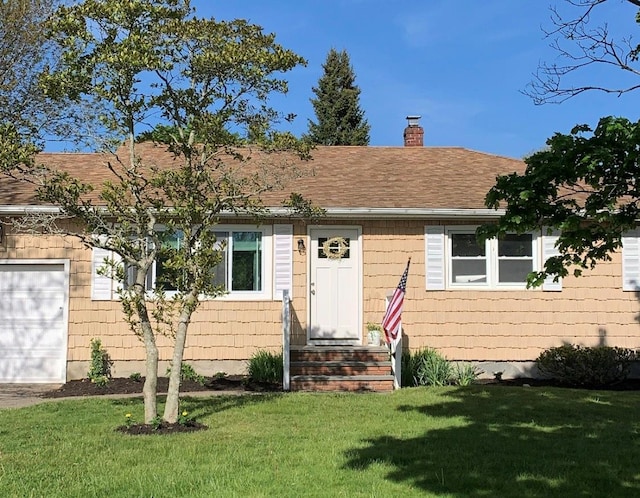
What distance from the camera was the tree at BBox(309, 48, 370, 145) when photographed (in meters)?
38.8

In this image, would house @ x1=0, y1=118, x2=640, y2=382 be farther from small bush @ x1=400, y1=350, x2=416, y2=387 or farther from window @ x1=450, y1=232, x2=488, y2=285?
small bush @ x1=400, y1=350, x2=416, y2=387

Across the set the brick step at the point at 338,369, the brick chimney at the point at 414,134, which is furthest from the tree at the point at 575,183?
the brick chimney at the point at 414,134

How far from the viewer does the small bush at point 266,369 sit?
11547 millimetres

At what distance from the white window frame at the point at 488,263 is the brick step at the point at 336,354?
189 centimetres

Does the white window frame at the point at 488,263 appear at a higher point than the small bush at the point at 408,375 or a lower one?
higher

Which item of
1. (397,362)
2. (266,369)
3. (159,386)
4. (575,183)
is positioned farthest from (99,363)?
(575,183)

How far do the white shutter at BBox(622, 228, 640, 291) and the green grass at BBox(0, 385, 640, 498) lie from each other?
11.5 feet

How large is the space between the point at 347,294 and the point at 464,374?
2.51 metres

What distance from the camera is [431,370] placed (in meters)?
11.5

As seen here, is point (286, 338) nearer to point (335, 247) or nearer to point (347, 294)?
point (347, 294)

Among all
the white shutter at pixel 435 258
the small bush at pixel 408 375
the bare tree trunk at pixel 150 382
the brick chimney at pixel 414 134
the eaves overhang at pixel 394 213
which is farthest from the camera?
the brick chimney at pixel 414 134

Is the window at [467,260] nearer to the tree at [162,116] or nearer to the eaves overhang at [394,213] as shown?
the eaves overhang at [394,213]

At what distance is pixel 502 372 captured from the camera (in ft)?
40.8

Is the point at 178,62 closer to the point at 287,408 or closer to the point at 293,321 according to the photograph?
the point at 287,408
